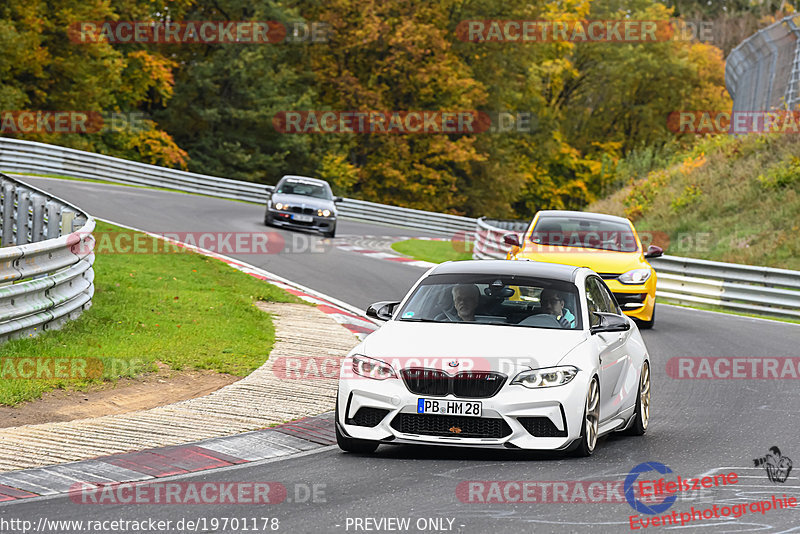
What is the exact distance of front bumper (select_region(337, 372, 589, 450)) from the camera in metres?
7.88

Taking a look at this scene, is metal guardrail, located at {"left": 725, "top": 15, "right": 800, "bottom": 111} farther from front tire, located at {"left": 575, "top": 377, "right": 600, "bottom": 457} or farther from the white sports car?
front tire, located at {"left": 575, "top": 377, "right": 600, "bottom": 457}

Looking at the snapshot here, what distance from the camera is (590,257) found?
676 inches

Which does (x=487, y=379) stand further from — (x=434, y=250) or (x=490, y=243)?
(x=434, y=250)

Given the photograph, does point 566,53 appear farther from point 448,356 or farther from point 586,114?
point 448,356

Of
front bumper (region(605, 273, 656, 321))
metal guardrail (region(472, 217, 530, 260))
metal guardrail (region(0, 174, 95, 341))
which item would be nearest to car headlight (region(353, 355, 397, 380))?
metal guardrail (region(0, 174, 95, 341))

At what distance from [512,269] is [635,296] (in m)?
7.88

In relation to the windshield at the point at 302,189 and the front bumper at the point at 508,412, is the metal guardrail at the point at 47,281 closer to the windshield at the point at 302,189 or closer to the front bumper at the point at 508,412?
the front bumper at the point at 508,412

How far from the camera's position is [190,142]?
5544 centimetres

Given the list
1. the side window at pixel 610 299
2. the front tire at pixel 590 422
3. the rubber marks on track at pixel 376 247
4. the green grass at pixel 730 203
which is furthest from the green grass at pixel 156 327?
the green grass at pixel 730 203

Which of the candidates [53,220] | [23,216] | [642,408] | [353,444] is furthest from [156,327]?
[642,408]

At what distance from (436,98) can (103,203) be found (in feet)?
104

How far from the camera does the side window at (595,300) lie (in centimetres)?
920

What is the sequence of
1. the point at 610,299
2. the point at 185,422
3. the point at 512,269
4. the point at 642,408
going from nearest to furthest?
the point at 185,422, the point at 512,269, the point at 642,408, the point at 610,299

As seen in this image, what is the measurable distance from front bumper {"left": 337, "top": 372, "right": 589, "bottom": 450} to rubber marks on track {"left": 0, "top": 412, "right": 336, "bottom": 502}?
850 mm
